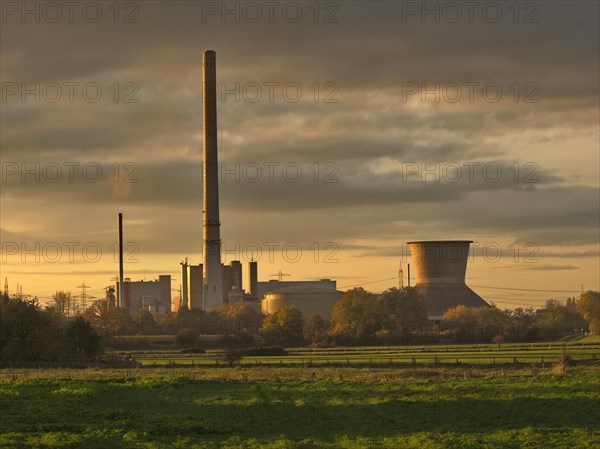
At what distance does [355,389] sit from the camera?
4453 centimetres

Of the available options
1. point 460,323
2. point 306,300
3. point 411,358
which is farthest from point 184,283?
point 411,358

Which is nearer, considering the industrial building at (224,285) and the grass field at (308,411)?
the grass field at (308,411)

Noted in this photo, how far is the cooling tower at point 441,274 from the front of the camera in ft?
460

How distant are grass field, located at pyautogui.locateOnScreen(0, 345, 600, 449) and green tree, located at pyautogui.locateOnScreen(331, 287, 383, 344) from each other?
51500 millimetres

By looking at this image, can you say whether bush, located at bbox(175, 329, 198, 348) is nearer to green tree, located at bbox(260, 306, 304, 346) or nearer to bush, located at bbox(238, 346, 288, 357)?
green tree, located at bbox(260, 306, 304, 346)

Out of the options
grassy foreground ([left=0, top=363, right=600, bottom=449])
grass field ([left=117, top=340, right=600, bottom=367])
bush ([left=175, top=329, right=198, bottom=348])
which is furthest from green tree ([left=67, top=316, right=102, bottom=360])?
bush ([left=175, top=329, right=198, bottom=348])

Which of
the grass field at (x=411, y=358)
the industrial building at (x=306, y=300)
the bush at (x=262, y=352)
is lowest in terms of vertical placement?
the grass field at (x=411, y=358)

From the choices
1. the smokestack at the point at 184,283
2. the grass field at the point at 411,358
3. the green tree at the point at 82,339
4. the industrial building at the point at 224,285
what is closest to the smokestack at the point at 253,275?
the industrial building at the point at 224,285

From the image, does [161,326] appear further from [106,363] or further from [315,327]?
[106,363]

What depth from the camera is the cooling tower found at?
14025 cm

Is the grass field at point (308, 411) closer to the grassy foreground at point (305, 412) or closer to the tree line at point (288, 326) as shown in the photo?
the grassy foreground at point (305, 412)

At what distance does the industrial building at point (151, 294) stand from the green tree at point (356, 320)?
232ft

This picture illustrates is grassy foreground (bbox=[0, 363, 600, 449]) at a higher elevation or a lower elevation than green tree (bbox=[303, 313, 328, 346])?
lower

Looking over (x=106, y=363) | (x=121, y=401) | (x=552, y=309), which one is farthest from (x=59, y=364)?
(x=552, y=309)
